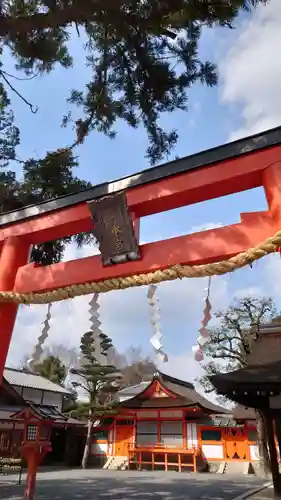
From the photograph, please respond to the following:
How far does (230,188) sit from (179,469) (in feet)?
59.0

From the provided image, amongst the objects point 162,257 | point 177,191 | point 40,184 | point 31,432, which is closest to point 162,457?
point 31,432

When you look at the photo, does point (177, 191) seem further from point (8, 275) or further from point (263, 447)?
point (263, 447)

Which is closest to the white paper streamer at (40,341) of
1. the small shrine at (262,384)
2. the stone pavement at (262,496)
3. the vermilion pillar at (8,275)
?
the vermilion pillar at (8,275)

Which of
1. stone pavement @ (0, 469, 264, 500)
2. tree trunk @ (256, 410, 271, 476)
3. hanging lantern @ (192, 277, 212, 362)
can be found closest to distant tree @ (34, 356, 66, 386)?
stone pavement @ (0, 469, 264, 500)

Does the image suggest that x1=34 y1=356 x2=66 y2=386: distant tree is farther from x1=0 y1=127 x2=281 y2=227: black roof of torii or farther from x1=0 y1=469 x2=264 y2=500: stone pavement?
x1=0 y1=127 x2=281 y2=227: black roof of torii

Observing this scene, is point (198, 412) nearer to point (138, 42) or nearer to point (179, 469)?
point (179, 469)

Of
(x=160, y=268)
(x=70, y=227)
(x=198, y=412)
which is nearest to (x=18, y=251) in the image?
(x=70, y=227)

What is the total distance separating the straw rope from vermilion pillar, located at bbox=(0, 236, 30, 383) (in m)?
0.27

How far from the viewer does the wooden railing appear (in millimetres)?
17908

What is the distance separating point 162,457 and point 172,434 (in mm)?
1237

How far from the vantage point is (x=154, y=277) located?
3096mm

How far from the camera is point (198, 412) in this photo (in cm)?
1875

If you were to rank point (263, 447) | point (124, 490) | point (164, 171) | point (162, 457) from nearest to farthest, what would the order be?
point (164, 171) < point (124, 490) < point (263, 447) < point (162, 457)

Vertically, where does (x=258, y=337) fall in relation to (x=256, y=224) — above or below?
above
